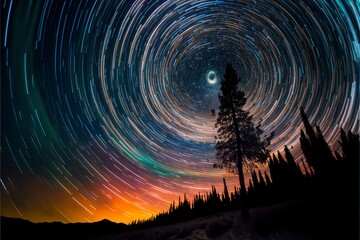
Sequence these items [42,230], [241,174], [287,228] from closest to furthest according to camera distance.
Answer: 1. [287,228]
2. [241,174]
3. [42,230]

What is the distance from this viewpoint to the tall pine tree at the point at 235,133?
13.6 metres

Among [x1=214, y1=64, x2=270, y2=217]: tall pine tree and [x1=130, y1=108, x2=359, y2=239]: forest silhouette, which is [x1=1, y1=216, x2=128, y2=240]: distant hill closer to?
[x1=130, y1=108, x2=359, y2=239]: forest silhouette

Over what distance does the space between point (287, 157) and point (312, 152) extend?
521 cm

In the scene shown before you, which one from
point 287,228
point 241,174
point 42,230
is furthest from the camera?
point 42,230

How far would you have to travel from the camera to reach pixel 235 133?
14.3m

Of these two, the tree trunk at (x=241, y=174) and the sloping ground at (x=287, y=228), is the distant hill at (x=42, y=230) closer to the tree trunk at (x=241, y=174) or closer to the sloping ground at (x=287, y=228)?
the tree trunk at (x=241, y=174)

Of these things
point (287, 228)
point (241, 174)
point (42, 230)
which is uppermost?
point (42, 230)

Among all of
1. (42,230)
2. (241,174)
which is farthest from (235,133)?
(42,230)

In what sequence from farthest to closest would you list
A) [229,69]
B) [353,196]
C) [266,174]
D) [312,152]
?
[266,174], [312,152], [229,69], [353,196]

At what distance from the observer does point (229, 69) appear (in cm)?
1608

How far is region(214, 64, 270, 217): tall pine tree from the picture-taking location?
13648 mm

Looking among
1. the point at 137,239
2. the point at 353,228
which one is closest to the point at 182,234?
the point at 137,239

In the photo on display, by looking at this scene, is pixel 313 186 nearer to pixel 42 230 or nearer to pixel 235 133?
pixel 235 133

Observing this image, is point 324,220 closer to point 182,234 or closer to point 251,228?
point 251,228
